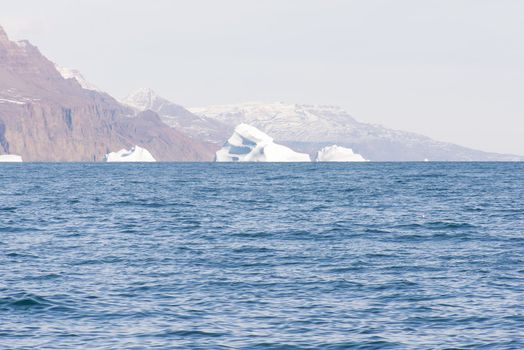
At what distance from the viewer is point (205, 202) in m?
76.1

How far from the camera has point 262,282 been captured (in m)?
30.5

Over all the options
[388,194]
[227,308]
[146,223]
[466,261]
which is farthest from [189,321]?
[388,194]

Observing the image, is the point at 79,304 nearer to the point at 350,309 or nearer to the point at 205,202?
the point at 350,309

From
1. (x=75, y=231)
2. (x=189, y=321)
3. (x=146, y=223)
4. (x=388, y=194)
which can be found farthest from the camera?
(x=388, y=194)

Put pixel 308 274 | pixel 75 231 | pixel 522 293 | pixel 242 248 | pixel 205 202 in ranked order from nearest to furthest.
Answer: pixel 522 293
pixel 308 274
pixel 242 248
pixel 75 231
pixel 205 202

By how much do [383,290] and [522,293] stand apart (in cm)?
420

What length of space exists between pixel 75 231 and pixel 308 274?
19.9 metres

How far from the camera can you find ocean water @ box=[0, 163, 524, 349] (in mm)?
→ 23016

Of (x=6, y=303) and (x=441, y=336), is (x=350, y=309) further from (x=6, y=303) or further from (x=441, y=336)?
(x=6, y=303)

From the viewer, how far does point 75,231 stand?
48375 millimetres

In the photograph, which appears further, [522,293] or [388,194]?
[388,194]

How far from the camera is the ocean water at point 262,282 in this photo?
2302 centimetres

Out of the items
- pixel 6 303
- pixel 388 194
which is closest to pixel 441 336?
pixel 6 303

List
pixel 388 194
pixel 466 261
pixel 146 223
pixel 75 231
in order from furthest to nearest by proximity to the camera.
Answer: pixel 388 194, pixel 146 223, pixel 75 231, pixel 466 261
